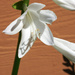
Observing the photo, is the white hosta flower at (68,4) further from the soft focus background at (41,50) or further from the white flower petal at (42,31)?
the soft focus background at (41,50)

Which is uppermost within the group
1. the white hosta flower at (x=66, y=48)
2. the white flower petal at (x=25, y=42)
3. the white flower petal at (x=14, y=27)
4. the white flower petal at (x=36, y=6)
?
the white flower petal at (x=36, y=6)

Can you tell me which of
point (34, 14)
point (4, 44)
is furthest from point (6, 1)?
point (34, 14)

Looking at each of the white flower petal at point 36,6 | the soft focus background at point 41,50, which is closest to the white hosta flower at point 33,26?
the white flower petal at point 36,6

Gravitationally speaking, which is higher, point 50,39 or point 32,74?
point 50,39

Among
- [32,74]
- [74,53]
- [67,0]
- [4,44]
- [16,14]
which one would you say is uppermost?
[67,0]

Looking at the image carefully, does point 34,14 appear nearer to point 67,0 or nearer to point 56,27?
point 67,0

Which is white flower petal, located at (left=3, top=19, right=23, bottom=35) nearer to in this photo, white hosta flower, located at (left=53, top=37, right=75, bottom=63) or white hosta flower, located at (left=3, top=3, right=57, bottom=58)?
white hosta flower, located at (left=3, top=3, right=57, bottom=58)

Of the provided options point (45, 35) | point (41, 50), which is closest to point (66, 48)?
point (45, 35)
